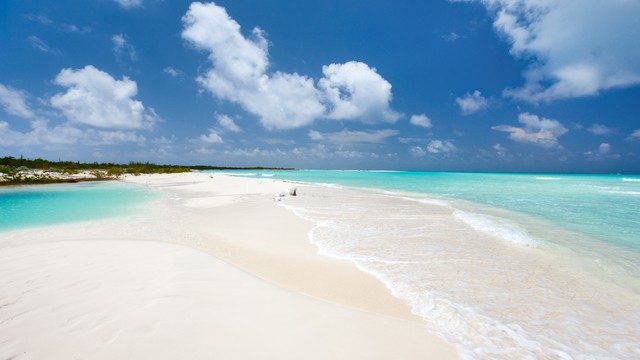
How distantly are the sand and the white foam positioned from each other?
251 inches

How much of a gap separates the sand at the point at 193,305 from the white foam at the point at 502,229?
637 cm

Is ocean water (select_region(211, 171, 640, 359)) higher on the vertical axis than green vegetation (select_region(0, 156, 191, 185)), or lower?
lower

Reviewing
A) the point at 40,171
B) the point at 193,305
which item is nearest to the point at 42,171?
the point at 40,171

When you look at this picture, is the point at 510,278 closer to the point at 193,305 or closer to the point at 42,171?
the point at 193,305

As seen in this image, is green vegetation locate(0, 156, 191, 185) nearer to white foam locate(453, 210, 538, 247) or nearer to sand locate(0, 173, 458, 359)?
sand locate(0, 173, 458, 359)

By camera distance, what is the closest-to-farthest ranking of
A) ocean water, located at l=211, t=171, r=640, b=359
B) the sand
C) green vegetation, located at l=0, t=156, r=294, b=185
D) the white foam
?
the sand
ocean water, located at l=211, t=171, r=640, b=359
the white foam
green vegetation, located at l=0, t=156, r=294, b=185

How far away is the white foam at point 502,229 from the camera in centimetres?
908

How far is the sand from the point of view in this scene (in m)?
3.29

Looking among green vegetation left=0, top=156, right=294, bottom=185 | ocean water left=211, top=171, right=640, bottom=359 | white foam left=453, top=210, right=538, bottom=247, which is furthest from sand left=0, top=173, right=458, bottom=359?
green vegetation left=0, top=156, right=294, bottom=185

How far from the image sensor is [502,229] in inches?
419

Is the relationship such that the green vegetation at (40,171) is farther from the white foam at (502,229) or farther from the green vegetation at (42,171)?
the white foam at (502,229)

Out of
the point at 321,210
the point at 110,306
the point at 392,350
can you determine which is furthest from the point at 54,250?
the point at 321,210

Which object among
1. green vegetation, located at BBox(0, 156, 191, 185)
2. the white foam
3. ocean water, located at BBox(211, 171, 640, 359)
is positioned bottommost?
ocean water, located at BBox(211, 171, 640, 359)

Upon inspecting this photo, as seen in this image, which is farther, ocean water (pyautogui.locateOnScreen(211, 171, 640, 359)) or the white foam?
the white foam
